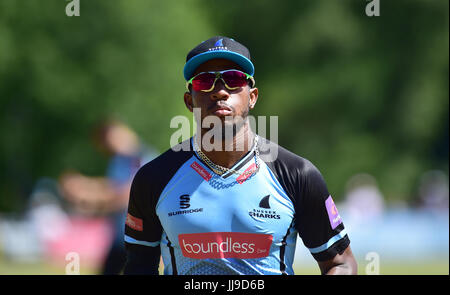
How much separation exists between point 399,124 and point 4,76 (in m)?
19.0

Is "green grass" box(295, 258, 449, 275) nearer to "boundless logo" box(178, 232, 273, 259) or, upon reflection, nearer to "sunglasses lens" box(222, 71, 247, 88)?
"boundless logo" box(178, 232, 273, 259)

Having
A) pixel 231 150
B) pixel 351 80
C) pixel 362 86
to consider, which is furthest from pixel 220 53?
pixel 362 86

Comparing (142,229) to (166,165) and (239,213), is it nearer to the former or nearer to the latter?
(166,165)

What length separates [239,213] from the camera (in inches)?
173

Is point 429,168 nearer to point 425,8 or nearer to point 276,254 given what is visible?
point 425,8

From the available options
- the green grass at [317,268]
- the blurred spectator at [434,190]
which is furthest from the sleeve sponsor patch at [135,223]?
the blurred spectator at [434,190]

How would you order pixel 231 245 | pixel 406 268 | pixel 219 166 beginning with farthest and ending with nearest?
1. pixel 406 268
2. pixel 219 166
3. pixel 231 245

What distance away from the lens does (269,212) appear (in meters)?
4.39

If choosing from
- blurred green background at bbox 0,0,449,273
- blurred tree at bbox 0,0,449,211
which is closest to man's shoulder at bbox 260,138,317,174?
blurred green background at bbox 0,0,449,273

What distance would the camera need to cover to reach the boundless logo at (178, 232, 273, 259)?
172 inches

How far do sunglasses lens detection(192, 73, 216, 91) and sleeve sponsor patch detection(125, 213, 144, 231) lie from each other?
91 cm

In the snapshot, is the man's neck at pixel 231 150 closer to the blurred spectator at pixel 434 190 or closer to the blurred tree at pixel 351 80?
the blurred tree at pixel 351 80

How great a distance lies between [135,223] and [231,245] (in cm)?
67

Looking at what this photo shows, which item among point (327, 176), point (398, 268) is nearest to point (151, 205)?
point (398, 268)
